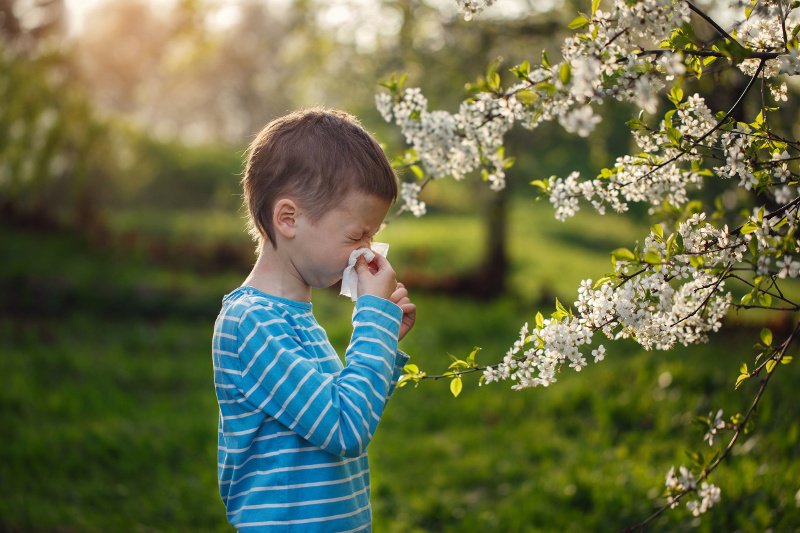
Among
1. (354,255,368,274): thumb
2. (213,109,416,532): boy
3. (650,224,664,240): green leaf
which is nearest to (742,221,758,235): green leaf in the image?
(650,224,664,240): green leaf

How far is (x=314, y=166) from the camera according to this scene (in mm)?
2148

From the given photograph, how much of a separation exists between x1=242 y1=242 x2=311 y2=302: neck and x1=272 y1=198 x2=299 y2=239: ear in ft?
0.29

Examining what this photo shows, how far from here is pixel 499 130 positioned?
8.25 ft

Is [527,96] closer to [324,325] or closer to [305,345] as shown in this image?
[305,345]

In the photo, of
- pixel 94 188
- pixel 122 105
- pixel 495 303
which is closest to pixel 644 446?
pixel 495 303

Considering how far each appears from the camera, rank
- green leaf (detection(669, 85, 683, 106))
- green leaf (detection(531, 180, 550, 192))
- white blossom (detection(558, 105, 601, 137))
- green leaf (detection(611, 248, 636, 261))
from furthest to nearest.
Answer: green leaf (detection(531, 180, 550, 192))
green leaf (detection(669, 85, 683, 106))
green leaf (detection(611, 248, 636, 261))
white blossom (detection(558, 105, 601, 137))

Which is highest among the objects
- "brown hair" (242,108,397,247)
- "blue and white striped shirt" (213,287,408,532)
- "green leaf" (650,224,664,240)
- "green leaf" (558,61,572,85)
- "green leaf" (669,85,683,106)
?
"green leaf" (669,85,683,106)

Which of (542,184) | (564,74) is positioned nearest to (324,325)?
(542,184)

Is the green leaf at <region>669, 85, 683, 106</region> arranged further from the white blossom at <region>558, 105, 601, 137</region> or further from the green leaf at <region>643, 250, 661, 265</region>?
the white blossom at <region>558, 105, 601, 137</region>

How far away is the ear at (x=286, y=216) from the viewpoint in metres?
2.14

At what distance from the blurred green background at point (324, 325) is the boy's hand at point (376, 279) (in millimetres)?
1008

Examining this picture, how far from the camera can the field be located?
4352 mm

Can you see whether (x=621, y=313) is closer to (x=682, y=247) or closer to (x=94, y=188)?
(x=682, y=247)

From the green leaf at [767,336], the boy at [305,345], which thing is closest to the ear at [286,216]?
the boy at [305,345]
